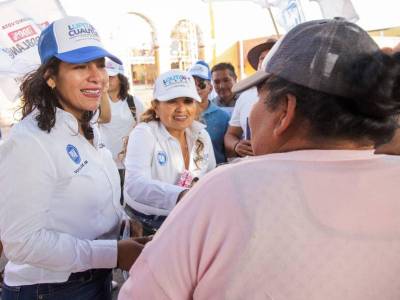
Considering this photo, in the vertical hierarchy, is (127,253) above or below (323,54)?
below

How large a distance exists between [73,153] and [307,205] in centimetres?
102

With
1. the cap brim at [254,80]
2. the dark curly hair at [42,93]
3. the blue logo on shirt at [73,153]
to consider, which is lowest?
the blue logo on shirt at [73,153]

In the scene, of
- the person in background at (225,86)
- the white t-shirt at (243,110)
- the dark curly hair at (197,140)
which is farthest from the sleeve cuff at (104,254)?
the person in background at (225,86)

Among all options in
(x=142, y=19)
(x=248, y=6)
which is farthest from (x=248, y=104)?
(x=248, y=6)

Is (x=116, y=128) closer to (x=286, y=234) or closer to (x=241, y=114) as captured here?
(x=241, y=114)

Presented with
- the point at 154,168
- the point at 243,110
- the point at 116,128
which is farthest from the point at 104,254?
the point at 116,128

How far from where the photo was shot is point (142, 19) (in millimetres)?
17453

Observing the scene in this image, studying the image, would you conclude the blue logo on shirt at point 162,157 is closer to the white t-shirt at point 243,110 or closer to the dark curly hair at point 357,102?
the white t-shirt at point 243,110

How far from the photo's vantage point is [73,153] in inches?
60.3

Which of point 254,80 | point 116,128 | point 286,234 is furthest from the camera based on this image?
point 116,128

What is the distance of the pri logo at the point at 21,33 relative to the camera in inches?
137

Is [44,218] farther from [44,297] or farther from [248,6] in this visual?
[248,6]

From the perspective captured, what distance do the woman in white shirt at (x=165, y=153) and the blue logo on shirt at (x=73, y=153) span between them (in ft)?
2.32

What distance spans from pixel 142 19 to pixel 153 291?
17.8 meters
